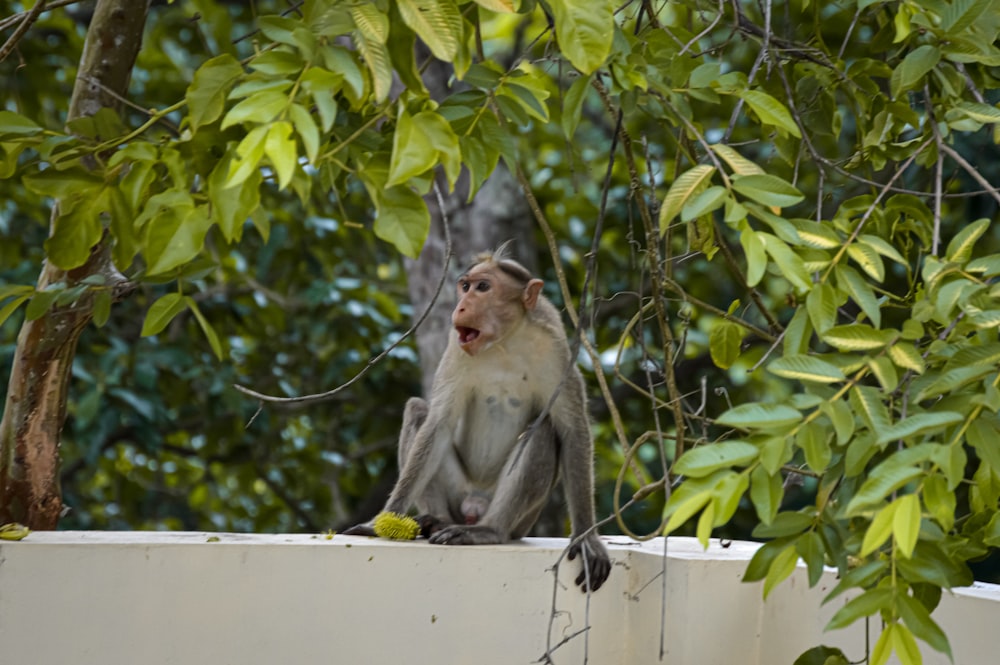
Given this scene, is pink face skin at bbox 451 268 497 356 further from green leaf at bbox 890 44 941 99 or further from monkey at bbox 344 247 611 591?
green leaf at bbox 890 44 941 99

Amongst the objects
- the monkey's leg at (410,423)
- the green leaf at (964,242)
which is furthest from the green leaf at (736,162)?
the monkey's leg at (410,423)

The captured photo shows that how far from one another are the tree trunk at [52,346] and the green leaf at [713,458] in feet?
7.15

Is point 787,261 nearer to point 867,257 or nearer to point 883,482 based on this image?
point 867,257

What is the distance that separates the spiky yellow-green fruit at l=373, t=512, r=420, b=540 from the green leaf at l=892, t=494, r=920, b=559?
2.32 meters

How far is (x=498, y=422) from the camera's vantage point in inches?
181

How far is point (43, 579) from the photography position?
3.15 meters

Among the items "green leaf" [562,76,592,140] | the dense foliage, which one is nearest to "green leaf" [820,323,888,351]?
the dense foliage

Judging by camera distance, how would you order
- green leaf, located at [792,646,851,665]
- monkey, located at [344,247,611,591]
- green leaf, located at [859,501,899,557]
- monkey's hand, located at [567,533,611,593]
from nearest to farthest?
green leaf, located at [859,501,899,557], green leaf, located at [792,646,851,665], monkey's hand, located at [567,533,611,593], monkey, located at [344,247,611,591]

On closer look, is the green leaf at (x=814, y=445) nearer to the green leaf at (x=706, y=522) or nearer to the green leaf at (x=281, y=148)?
the green leaf at (x=706, y=522)

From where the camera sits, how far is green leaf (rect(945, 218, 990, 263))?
7.07ft

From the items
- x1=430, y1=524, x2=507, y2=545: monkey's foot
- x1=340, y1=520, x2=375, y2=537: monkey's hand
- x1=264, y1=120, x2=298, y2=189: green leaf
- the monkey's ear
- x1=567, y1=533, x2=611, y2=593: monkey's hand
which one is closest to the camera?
x1=264, y1=120, x2=298, y2=189: green leaf

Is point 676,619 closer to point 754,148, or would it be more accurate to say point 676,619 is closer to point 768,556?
point 768,556

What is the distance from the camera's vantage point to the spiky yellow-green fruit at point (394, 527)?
12.7ft

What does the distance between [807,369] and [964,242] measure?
47cm
